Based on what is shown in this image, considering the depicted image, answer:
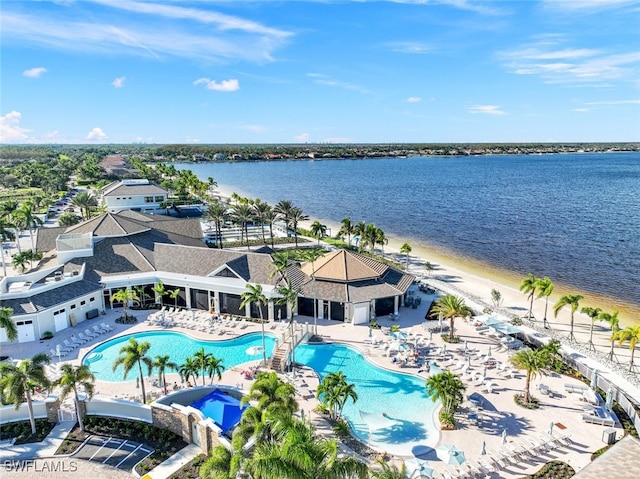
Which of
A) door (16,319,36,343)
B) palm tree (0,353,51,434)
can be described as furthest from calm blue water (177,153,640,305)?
door (16,319,36,343)

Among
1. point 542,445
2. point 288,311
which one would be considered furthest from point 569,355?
point 288,311

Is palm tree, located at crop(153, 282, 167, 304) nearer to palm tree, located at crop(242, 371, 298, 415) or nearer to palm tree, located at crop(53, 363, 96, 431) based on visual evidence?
palm tree, located at crop(53, 363, 96, 431)

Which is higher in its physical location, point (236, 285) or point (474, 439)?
point (236, 285)

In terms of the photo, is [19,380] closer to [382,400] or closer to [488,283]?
[382,400]

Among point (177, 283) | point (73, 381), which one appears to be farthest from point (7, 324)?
point (177, 283)

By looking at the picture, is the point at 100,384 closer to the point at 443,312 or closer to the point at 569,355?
the point at 443,312

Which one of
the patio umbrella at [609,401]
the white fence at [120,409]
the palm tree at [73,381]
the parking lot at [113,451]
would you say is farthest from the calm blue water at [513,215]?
the palm tree at [73,381]
